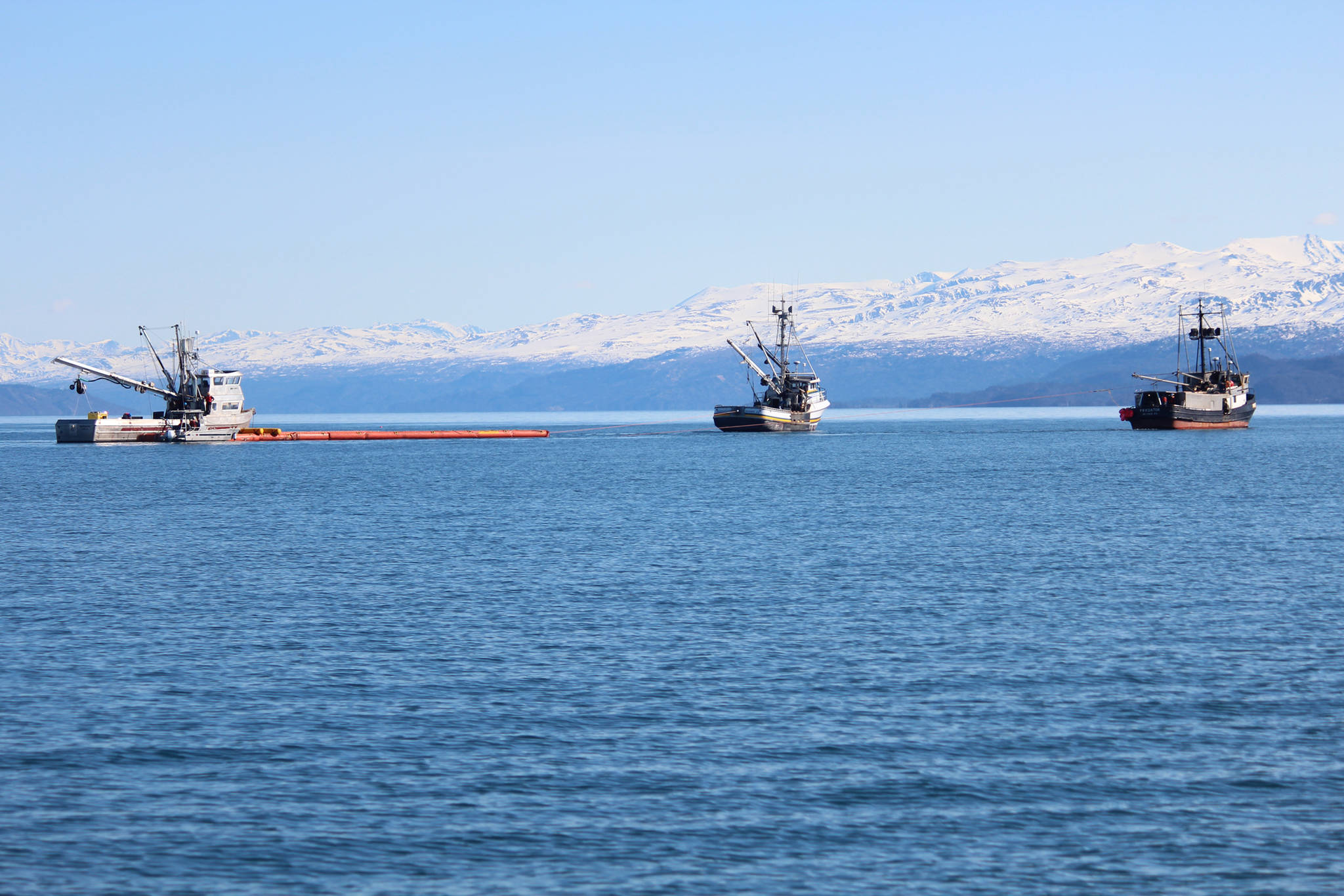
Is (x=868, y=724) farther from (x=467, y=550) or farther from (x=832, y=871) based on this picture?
(x=467, y=550)

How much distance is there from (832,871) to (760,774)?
5221 mm

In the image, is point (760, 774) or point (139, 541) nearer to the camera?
point (760, 774)

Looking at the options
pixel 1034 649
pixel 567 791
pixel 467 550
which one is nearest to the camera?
pixel 567 791

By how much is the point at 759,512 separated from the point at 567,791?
6889cm

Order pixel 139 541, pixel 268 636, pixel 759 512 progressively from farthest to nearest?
pixel 759 512
pixel 139 541
pixel 268 636

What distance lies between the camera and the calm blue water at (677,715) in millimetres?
23062

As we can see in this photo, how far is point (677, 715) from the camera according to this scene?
32688mm

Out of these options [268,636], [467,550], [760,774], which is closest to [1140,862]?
[760,774]

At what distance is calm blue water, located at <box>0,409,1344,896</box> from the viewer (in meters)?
Result: 23.1

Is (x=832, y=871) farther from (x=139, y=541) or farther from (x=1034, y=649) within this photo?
(x=139, y=541)

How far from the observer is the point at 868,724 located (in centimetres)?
3169

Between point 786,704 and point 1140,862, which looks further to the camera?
point 786,704

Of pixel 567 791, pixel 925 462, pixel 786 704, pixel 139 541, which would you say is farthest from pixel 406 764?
pixel 925 462

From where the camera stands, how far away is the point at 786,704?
33.8m
